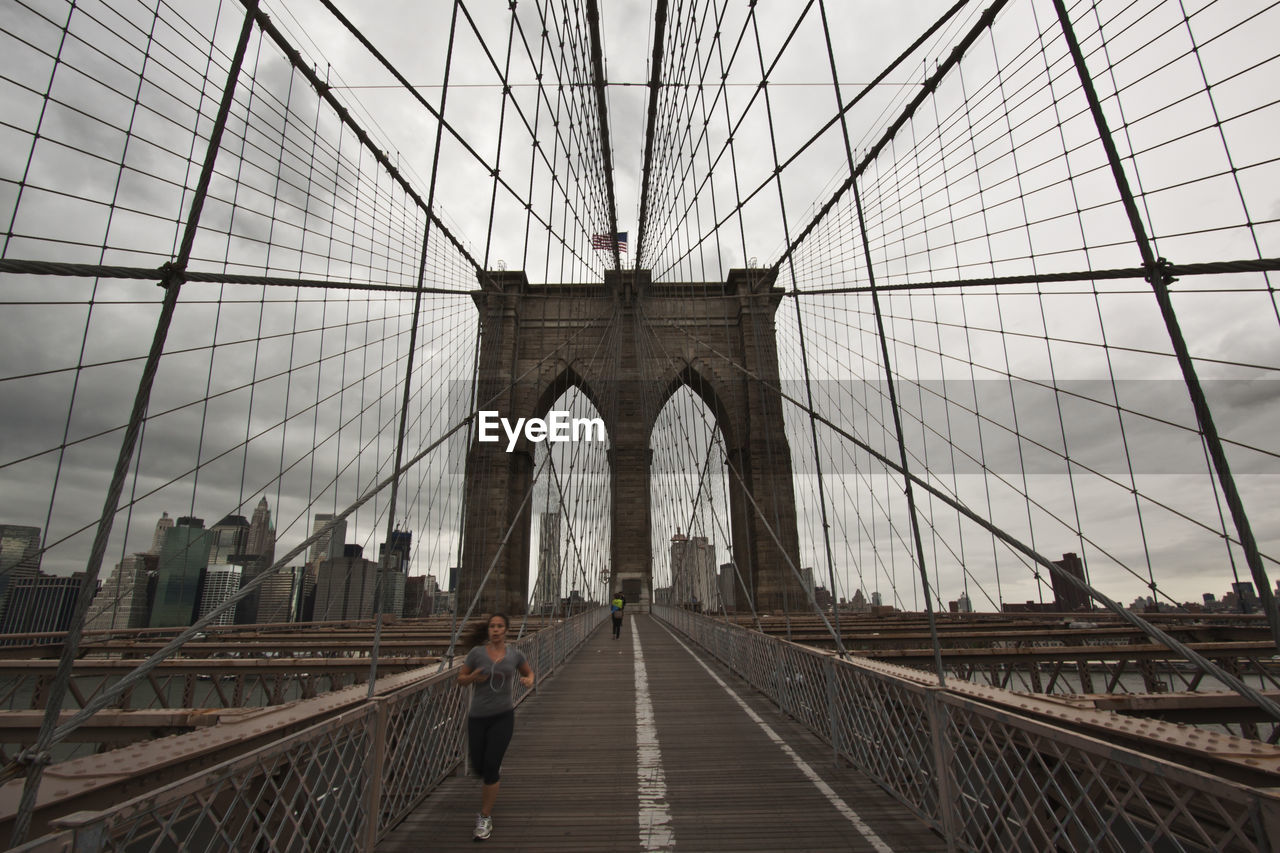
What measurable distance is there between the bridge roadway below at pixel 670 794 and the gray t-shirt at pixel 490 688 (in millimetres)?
594

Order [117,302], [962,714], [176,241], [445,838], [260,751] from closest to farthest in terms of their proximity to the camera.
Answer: [260,751]
[962,714]
[445,838]
[117,302]
[176,241]

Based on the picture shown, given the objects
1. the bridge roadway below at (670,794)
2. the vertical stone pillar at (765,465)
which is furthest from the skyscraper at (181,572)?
the vertical stone pillar at (765,465)

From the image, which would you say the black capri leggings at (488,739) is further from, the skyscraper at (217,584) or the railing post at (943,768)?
the skyscraper at (217,584)

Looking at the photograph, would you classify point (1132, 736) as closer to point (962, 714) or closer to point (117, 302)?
point (962, 714)

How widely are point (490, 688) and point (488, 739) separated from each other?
0.26 metres

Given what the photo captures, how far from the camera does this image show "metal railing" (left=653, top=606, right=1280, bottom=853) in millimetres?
1576

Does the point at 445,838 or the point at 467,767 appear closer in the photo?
the point at 445,838

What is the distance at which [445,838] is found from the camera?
117 inches

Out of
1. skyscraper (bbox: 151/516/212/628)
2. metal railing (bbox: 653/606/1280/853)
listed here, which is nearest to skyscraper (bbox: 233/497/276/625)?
skyscraper (bbox: 151/516/212/628)

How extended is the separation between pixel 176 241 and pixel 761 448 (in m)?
22.0

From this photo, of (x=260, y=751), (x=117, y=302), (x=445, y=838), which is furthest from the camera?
(x=117, y=302)

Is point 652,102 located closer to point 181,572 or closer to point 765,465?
point 181,572

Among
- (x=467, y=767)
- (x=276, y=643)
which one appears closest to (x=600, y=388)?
(x=276, y=643)

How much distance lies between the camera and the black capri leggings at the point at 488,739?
3148mm
